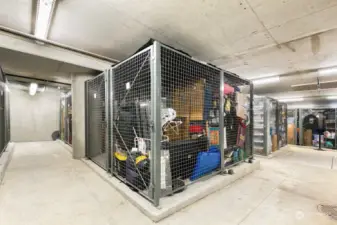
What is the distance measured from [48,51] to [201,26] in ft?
10.5

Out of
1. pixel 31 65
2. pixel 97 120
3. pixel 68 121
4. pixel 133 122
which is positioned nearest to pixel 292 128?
pixel 133 122

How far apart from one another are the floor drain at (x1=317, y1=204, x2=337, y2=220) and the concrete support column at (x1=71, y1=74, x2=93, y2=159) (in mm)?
5118

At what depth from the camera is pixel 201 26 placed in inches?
116

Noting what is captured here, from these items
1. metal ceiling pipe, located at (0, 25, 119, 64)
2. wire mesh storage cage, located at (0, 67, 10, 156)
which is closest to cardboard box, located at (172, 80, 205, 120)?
metal ceiling pipe, located at (0, 25, 119, 64)

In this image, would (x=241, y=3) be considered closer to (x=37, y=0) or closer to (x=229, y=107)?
(x=229, y=107)

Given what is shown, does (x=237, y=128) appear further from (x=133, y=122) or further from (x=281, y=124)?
(x=281, y=124)

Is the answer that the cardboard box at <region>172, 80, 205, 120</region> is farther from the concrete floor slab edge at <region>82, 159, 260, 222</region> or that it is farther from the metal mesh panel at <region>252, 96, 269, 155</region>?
the metal mesh panel at <region>252, 96, 269, 155</region>

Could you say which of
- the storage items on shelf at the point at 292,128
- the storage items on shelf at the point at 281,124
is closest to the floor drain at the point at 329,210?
the storage items on shelf at the point at 281,124

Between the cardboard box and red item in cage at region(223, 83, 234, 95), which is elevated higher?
red item in cage at region(223, 83, 234, 95)

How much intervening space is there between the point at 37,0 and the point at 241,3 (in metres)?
2.72

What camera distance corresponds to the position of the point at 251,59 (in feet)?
14.9

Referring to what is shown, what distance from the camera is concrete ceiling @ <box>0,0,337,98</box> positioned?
240cm

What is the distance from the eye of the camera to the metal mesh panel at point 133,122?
2.56 m

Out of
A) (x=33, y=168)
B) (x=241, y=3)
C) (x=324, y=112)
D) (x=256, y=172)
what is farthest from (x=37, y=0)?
(x=324, y=112)
